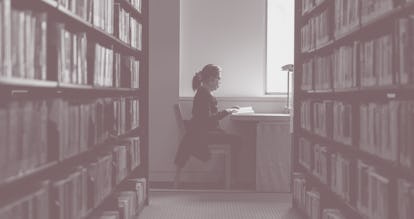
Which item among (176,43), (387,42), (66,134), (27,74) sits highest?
(176,43)

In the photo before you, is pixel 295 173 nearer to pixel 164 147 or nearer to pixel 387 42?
pixel 164 147

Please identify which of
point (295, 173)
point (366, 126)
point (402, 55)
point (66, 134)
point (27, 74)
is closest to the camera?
point (27, 74)

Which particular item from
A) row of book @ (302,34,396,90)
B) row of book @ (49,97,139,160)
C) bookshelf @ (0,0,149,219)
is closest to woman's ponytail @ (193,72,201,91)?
bookshelf @ (0,0,149,219)

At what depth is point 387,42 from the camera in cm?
240

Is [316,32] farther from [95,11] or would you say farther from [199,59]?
[199,59]

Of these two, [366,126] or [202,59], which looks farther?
[202,59]

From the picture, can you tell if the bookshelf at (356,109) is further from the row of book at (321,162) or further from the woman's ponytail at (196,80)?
the woman's ponytail at (196,80)

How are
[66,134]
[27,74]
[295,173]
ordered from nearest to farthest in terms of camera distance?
[27,74] < [66,134] < [295,173]

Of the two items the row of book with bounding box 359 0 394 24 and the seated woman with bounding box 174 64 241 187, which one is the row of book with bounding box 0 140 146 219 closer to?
the row of book with bounding box 359 0 394 24

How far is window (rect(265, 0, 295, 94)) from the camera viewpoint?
654cm

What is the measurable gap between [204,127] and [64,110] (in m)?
3.20

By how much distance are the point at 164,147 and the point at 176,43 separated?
1.12 m

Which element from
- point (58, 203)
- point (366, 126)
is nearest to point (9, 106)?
point (58, 203)

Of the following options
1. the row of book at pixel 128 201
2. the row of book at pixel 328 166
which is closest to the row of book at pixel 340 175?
the row of book at pixel 328 166
